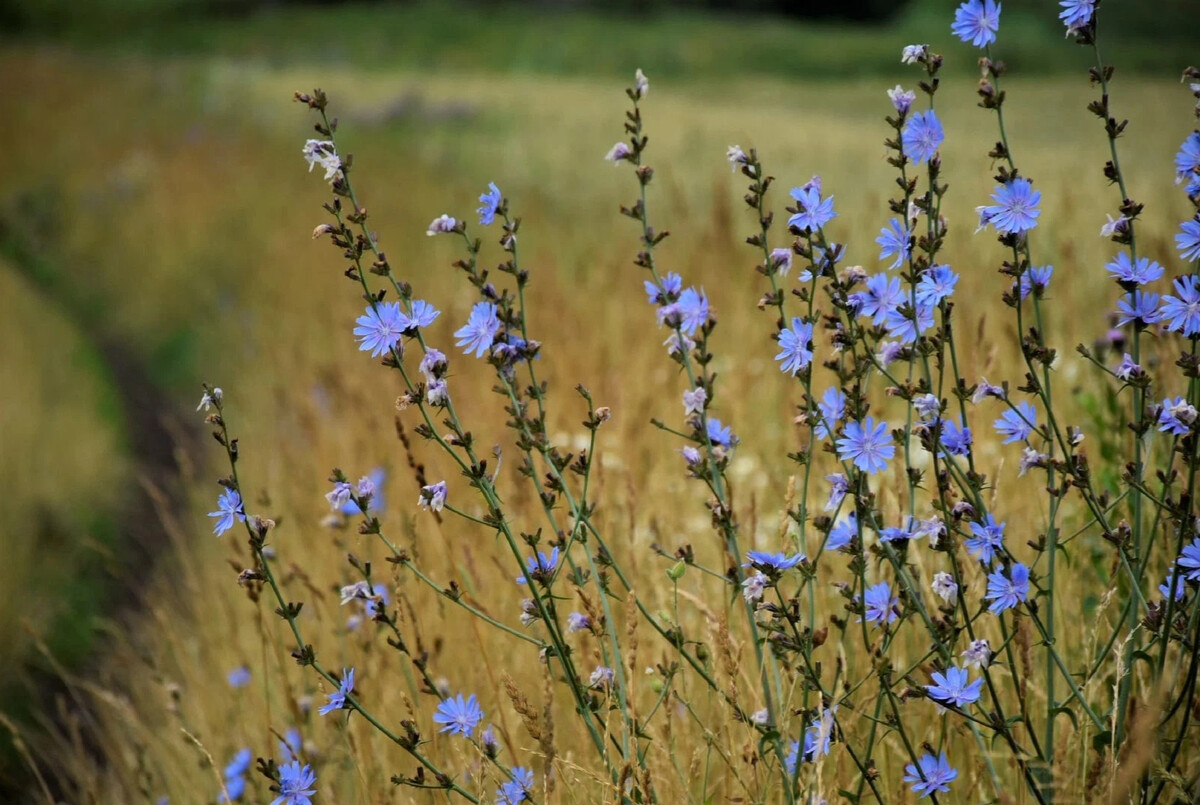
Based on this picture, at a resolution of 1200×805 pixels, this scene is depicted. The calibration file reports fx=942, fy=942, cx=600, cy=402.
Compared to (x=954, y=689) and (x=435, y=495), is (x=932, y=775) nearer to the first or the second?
(x=954, y=689)

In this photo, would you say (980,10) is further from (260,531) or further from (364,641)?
(364,641)

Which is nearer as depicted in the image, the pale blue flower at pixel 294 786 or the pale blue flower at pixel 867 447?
the pale blue flower at pixel 867 447

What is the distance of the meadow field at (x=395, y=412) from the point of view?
2.09 metres

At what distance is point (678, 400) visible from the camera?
371 centimetres

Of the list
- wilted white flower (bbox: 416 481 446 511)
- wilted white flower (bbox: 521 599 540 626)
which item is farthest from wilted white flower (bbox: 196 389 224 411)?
wilted white flower (bbox: 521 599 540 626)

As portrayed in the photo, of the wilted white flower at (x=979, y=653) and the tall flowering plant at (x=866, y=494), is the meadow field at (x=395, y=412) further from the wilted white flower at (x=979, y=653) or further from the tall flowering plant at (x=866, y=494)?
the wilted white flower at (x=979, y=653)

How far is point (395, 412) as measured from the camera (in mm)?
3463

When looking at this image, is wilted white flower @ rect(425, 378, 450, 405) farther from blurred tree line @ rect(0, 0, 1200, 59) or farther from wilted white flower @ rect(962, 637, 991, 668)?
blurred tree line @ rect(0, 0, 1200, 59)

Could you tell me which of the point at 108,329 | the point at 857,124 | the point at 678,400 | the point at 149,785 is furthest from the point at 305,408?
the point at 857,124

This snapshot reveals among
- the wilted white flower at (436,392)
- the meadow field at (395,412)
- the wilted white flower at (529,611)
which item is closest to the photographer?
the wilted white flower at (436,392)

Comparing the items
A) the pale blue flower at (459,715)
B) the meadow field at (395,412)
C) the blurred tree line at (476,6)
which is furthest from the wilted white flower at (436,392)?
the blurred tree line at (476,6)

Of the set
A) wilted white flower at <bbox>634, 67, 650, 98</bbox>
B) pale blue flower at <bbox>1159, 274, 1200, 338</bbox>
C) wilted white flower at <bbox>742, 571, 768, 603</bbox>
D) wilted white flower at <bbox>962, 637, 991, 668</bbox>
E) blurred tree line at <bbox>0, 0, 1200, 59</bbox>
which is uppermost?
blurred tree line at <bbox>0, 0, 1200, 59</bbox>

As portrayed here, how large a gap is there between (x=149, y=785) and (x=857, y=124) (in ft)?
42.0

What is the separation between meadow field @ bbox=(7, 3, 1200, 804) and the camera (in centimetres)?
209
